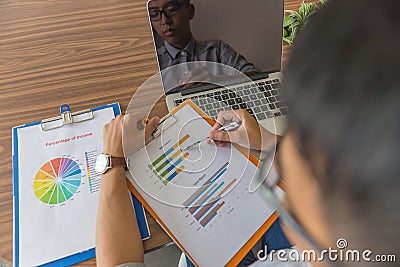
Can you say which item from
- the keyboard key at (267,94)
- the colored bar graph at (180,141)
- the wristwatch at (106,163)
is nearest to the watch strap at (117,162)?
the wristwatch at (106,163)

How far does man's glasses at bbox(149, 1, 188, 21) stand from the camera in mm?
719

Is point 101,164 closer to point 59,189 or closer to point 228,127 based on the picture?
point 59,189

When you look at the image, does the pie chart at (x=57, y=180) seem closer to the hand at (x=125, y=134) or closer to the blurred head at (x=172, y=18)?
the hand at (x=125, y=134)

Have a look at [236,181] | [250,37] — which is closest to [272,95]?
[250,37]

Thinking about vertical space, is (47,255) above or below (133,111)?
below

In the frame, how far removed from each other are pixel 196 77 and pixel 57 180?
14.1 inches

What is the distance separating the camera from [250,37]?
0.80 meters

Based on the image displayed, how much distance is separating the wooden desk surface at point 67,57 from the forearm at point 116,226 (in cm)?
19

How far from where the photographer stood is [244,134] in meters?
0.75

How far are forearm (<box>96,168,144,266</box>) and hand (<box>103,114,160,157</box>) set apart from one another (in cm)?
6

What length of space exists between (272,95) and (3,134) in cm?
58

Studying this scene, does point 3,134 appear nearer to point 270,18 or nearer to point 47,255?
point 47,255

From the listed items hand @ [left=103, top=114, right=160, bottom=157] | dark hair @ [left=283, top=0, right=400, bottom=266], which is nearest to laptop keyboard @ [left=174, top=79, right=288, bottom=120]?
hand @ [left=103, top=114, right=160, bottom=157]

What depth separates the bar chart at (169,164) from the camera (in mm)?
706
